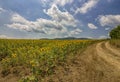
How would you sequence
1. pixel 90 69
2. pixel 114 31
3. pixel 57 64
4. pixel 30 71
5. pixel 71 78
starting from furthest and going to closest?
pixel 114 31 → pixel 57 64 → pixel 90 69 → pixel 30 71 → pixel 71 78

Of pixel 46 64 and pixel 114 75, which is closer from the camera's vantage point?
pixel 114 75

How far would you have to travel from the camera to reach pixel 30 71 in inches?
504

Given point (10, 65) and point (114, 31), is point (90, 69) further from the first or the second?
point (114, 31)

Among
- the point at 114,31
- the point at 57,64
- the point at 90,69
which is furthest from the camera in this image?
the point at 114,31

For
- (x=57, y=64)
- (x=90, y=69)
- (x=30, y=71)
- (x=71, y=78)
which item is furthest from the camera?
(x=57, y=64)

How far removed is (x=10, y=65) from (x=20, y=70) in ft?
4.80

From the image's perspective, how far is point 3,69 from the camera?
13.9 meters

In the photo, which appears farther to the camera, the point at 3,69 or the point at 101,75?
the point at 3,69

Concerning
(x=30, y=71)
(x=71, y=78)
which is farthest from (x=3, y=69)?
(x=71, y=78)

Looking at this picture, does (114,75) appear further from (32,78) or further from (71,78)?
(32,78)

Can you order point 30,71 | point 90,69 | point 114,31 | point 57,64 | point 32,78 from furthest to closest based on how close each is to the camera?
point 114,31
point 57,64
point 90,69
point 30,71
point 32,78

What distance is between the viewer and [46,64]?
14.2m

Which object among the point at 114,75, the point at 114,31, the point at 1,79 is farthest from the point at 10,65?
the point at 114,31

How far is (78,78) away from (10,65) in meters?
4.89
